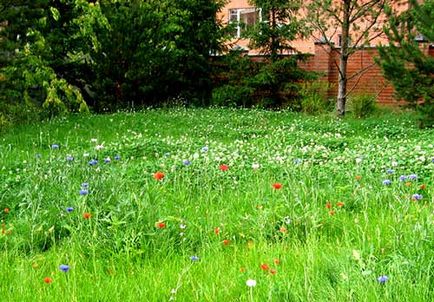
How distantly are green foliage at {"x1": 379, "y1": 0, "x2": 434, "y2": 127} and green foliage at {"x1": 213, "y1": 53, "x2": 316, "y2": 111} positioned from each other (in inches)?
213

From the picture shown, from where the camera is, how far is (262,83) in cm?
1781

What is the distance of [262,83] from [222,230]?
1403 cm

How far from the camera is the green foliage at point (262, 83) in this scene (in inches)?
699

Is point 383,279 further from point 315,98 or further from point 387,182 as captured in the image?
point 315,98

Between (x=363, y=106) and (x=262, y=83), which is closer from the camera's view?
(x=363, y=106)

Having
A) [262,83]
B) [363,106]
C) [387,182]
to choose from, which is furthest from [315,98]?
[387,182]

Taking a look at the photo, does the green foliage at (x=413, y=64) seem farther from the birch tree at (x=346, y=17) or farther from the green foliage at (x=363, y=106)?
the green foliage at (x=363, y=106)

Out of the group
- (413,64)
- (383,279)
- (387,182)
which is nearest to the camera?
(383,279)

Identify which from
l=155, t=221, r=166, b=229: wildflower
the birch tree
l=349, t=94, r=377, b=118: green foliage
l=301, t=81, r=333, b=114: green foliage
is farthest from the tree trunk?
l=155, t=221, r=166, b=229: wildflower

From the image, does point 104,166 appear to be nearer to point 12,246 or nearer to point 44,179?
point 44,179

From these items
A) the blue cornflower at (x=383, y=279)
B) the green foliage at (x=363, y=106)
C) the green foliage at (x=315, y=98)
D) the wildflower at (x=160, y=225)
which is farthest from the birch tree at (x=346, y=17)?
the blue cornflower at (x=383, y=279)

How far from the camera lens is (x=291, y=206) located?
4395 millimetres

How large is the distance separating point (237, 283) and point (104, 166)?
2.76m

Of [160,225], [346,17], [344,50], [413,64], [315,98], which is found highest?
[346,17]
